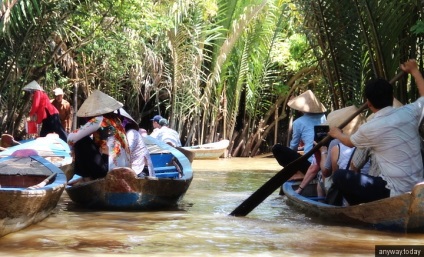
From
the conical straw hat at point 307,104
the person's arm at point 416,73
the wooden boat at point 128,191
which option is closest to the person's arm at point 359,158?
the person's arm at point 416,73

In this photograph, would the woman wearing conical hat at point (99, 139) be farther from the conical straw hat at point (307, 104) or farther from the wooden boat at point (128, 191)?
the conical straw hat at point (307, 104)

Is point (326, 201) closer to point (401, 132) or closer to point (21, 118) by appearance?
point (401, 132)

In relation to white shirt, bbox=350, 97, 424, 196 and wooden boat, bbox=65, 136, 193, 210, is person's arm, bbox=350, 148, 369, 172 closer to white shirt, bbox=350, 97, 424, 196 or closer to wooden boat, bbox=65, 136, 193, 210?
white shirt, bbox=350, 97, 424, 196

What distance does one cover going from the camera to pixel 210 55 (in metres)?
19.3

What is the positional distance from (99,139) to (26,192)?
1872 millimetres

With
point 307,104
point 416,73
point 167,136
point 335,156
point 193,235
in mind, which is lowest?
point 193,235

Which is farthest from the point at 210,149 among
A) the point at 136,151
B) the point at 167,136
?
the point at 136,151

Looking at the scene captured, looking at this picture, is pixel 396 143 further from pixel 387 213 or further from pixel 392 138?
pixel 387 213

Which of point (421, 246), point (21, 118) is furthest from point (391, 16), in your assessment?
point (21, 118)

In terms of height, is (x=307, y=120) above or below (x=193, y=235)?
above

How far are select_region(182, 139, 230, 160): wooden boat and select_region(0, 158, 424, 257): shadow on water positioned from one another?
9259 millimetres

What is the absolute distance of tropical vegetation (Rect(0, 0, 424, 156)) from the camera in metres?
9.12

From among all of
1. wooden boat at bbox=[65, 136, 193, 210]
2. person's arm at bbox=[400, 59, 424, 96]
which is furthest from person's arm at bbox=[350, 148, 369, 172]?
wooden boat at bbox=[65, 136, 193, 210]

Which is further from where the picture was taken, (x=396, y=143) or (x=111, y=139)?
(x=111, y=139)
